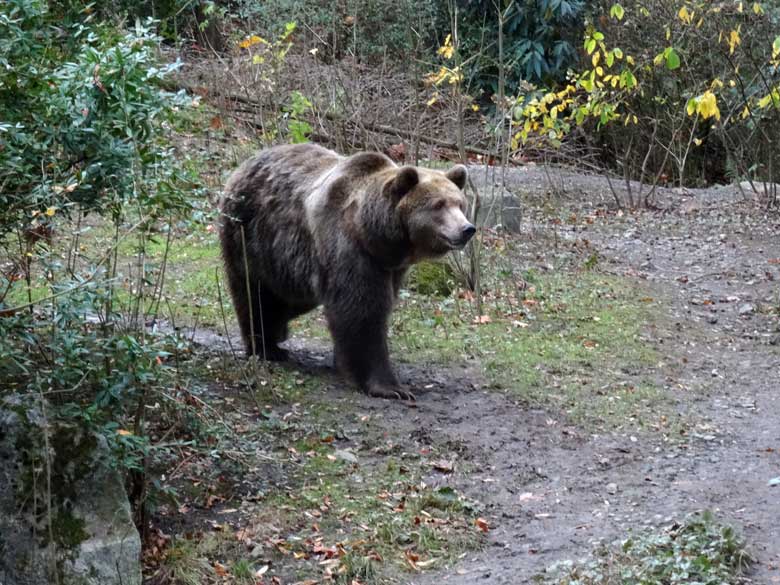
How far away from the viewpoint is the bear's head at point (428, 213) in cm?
793

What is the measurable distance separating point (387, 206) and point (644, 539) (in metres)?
3.43

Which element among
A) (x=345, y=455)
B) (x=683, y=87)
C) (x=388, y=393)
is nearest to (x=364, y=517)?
(x=345, y=455)

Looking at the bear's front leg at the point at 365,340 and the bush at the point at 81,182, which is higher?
the bush at the point at 81,182

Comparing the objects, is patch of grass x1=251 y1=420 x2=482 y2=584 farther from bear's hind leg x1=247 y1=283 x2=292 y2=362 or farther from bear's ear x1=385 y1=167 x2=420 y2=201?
bear's ear x1=385 y1=167 x2=420 y2=201

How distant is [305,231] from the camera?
838 centimetres

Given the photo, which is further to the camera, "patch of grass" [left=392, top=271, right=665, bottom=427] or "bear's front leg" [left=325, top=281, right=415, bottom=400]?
"patch of grass" [left=392, top=271, right=665, bottom=427]

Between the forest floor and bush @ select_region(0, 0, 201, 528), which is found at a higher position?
bush @ select_region(0, 0, 201, 528)

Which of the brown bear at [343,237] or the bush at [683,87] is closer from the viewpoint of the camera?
the brown bear at [343,237]

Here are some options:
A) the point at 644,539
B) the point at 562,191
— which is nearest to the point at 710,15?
the point at 562,191

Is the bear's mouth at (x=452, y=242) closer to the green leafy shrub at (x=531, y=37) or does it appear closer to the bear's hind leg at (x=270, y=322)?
the bear's hind leg at (x=270, y=322)

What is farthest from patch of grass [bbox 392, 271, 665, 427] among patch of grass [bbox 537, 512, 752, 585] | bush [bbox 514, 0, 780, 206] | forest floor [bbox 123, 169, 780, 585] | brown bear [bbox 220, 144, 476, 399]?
bush [bbox 514, 0, 780, 206]

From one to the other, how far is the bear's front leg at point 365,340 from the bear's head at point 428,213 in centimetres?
54

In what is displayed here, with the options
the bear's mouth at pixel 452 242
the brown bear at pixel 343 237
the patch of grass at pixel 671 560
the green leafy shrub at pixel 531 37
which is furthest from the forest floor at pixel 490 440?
the green leafy shrub at pixel 531 37

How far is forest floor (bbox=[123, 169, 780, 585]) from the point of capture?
577cm
